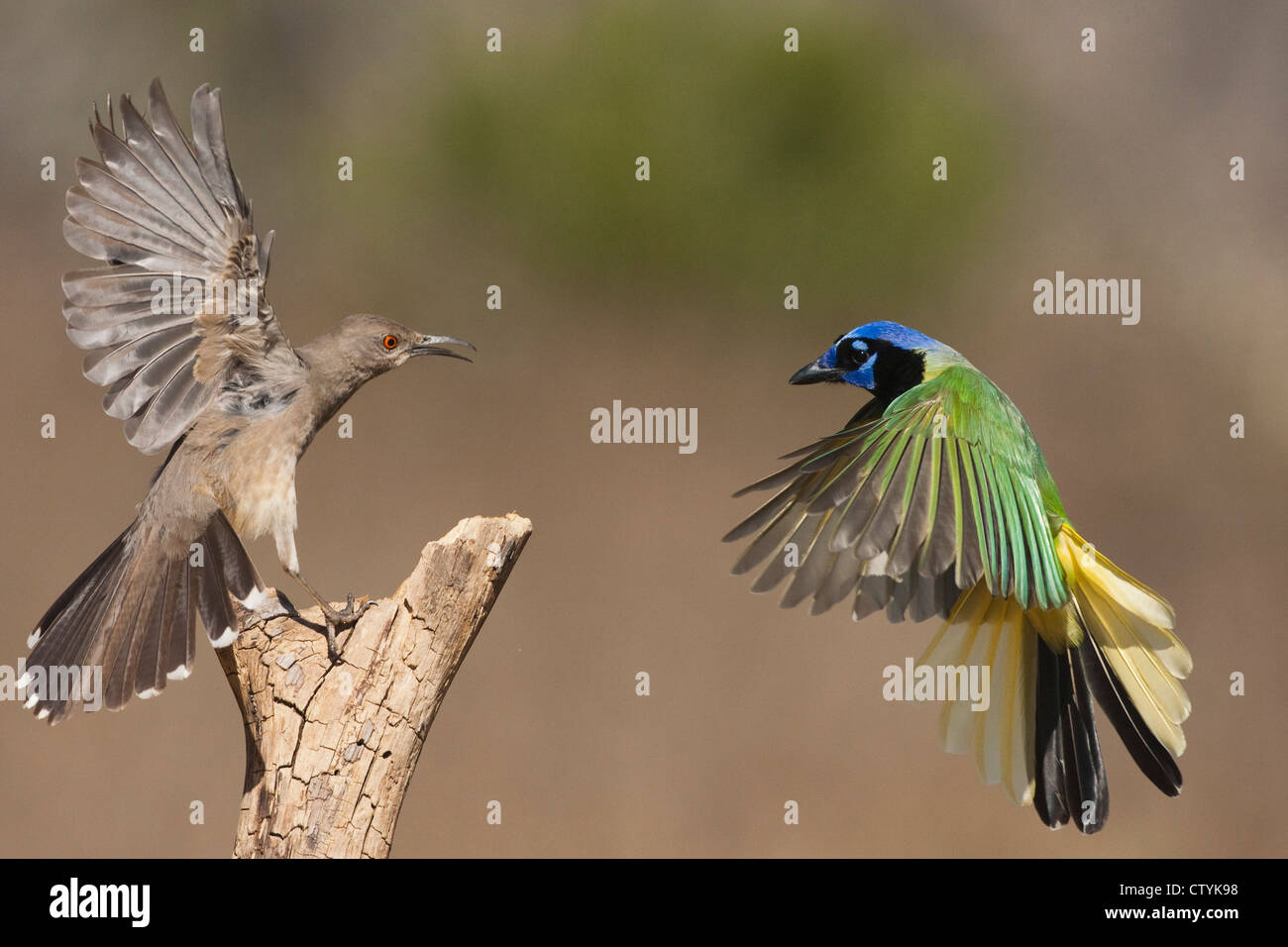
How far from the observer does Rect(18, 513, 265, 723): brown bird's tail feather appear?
3.96 meters

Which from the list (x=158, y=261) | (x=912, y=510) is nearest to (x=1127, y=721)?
(x=912, y=510)

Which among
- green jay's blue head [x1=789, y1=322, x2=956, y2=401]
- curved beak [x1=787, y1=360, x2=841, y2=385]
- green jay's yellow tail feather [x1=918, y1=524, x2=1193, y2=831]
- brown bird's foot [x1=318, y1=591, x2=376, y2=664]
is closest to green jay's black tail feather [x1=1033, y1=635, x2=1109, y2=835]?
green jay's yellow tail feather [x1=918, y1=524, x2=1193, y2=831]

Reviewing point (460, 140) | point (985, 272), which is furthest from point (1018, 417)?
point (460, 140)

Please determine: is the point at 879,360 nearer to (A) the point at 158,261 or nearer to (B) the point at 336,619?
(B) the point at 336,619

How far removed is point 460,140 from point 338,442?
147 inches

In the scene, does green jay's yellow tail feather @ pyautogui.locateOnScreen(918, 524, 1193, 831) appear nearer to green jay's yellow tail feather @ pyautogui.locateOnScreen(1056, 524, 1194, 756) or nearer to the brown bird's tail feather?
green jay's yellow tail feather @ pyautogui.locateOnScreen(1056, 524, 1194, 756)

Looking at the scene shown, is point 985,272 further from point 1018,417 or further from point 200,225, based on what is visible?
point 200,225

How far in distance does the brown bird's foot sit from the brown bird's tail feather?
0.28 m

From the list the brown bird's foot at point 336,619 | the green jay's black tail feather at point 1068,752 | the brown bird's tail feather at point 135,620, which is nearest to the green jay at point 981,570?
the green jay's black tail feather at point 1068,752

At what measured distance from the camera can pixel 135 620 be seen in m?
4.07

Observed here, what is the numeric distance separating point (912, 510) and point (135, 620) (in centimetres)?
256

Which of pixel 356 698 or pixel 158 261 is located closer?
pixel 356 698

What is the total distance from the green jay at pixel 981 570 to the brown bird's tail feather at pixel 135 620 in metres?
1.75

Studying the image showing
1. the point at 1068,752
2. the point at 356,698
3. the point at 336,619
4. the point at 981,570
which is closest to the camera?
the point at 356,698
